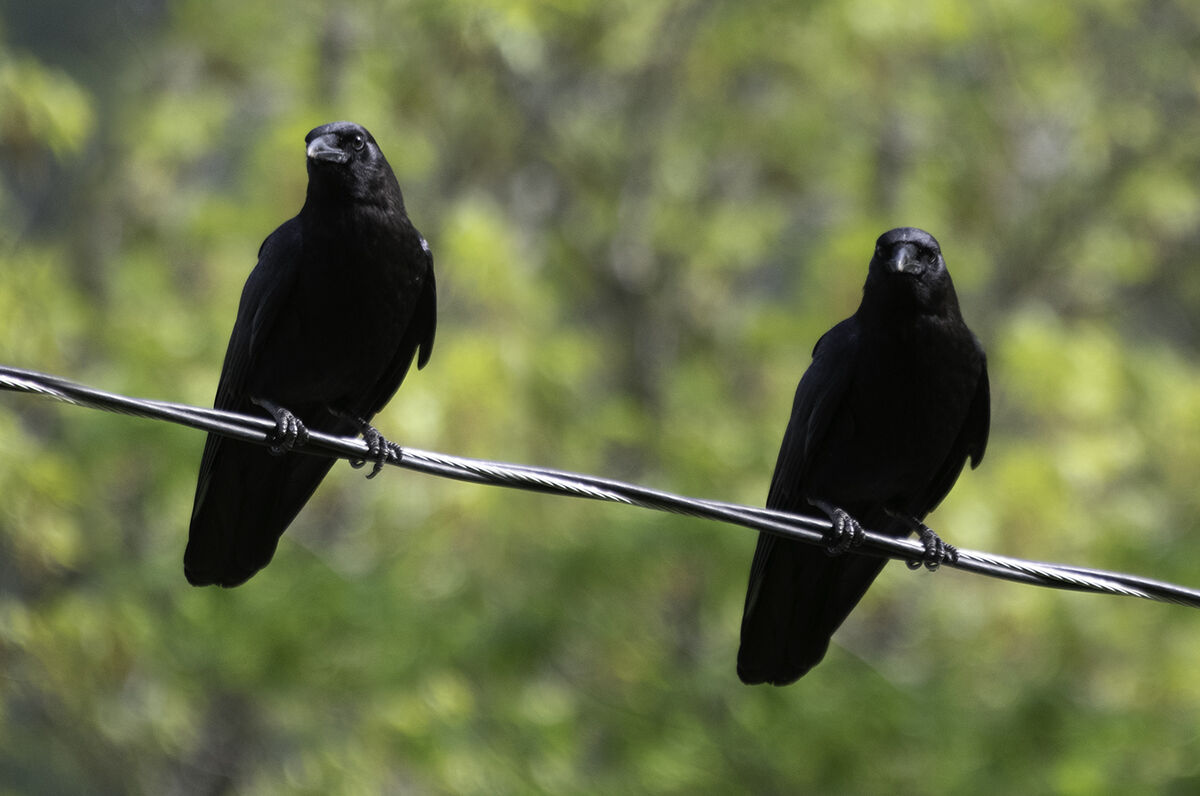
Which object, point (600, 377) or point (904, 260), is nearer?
point (904, 260)

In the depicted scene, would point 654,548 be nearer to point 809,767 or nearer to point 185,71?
point 809,767

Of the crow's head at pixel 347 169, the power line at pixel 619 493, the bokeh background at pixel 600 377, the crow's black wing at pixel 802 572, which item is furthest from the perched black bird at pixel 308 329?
the bokeh background at pixel 600 377

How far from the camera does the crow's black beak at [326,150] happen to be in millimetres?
4293

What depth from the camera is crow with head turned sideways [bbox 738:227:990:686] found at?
4.32m

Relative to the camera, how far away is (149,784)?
11.8 metres

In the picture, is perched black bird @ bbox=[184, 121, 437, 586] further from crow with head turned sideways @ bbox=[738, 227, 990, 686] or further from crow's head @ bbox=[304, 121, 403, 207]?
crow with head turned sideways @ bbox=[738, 227, 990, 686]

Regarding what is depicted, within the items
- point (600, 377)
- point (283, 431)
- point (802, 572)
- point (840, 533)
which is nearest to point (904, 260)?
point (840, 533)

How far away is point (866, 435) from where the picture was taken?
4.36 m

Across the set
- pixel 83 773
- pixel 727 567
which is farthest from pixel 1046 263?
pixel 83 773

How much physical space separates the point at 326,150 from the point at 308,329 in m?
0.59

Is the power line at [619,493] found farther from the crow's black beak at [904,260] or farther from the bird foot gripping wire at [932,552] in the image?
the crow's black beak at [904,260]

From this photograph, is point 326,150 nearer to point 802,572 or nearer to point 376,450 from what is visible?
point 376,450

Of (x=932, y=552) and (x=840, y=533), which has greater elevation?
(x=840, y=533)

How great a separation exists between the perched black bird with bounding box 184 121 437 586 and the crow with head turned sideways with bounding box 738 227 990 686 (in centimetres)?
139
